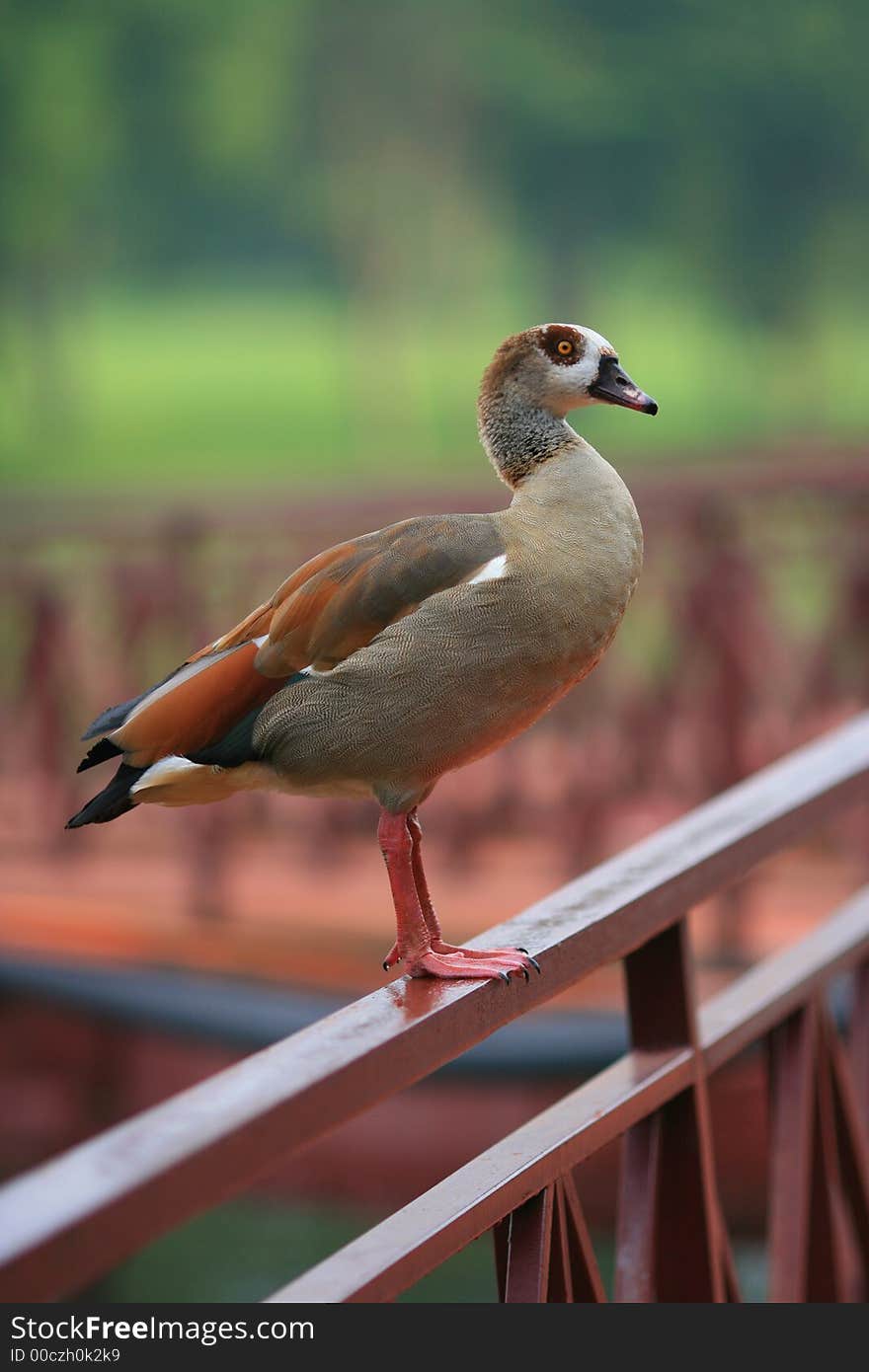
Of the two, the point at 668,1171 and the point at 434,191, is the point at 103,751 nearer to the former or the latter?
the point at 668,1171

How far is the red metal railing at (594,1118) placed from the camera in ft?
1.85

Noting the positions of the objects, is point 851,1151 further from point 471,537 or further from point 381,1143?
point 381,1143

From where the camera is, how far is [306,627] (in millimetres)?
743

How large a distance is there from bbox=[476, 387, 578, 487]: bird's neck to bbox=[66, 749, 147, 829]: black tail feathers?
9.2 inches

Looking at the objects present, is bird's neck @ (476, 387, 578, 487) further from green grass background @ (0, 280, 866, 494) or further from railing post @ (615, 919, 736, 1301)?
green grass background @ (0, 280, 866, 494)

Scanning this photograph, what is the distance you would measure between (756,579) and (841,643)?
0.29 m

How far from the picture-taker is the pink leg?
0.83 metres

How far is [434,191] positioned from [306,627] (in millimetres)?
7206

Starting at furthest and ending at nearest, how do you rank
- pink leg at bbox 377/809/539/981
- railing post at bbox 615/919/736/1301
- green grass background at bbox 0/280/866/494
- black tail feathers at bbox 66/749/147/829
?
green grass background at bbox 0/280/866/494 < railing post at bbox 615/919/736/1301 < pink leg at bbox 377/809/539/981 < black tail feathers at bbox 66/749/147/829

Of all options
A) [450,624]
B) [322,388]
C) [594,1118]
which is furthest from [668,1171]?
[322,388]

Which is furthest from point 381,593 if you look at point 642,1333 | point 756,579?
point 756,579

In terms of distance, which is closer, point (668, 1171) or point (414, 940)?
point (414, 940)

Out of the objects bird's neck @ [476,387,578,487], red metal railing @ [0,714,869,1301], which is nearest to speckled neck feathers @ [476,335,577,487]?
bird's neck @ [476,387,578,487]

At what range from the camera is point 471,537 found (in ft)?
2.52
